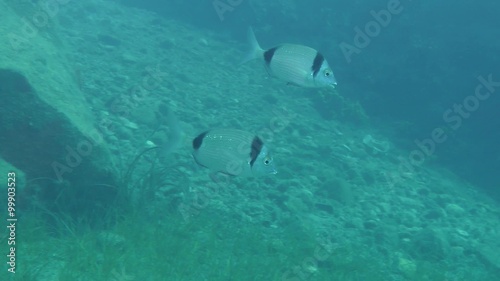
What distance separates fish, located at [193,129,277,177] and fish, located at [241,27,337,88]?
108 cm

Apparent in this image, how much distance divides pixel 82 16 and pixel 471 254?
53.1 ft

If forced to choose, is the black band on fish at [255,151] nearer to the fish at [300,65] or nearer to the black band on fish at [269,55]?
the fish at [300,65]

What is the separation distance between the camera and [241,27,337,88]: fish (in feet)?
16.3

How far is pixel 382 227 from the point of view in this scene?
8609 mm

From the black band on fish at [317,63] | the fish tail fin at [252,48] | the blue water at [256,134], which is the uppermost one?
the black band on fish at [317,63]

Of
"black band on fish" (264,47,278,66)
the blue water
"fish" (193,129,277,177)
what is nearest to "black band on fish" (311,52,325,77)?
"black band on fish" (264,47,278,66)

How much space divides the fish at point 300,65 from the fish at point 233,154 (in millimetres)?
1082

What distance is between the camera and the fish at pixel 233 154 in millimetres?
4277

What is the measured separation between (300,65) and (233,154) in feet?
4.74

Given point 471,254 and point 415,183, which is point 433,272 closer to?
point 471,254

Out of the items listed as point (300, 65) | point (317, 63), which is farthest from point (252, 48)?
point (317, 63)

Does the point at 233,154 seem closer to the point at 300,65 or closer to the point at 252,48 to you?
the point at 300,65

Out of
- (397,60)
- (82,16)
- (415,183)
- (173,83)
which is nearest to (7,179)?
(173,83)

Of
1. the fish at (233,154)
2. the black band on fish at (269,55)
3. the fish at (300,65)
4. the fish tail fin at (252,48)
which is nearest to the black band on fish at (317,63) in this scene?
the fish at (300,65)
